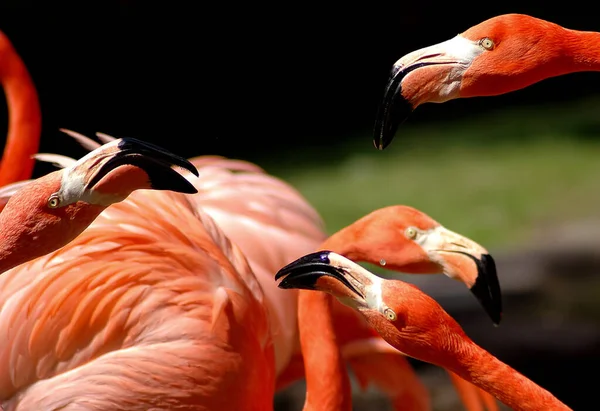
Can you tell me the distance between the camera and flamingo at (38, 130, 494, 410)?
3.33 meters

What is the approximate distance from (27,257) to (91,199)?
190 mm

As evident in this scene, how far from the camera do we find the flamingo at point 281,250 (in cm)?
333

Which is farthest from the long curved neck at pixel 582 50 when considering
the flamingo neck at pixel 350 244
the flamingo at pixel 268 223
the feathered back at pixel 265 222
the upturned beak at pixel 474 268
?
the flamingo at pixel 268 223

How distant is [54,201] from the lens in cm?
196

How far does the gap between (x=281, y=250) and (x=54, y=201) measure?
156 cm

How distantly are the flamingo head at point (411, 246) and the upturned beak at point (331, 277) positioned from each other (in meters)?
0.55

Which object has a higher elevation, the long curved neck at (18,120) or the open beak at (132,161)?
the open beak at (132,161)

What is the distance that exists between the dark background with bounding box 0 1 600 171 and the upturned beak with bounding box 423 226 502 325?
423cm

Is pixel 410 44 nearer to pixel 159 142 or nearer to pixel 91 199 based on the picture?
pixel 159 142

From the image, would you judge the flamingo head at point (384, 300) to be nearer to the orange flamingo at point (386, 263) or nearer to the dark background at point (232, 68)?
the orange flamingo at point (386, 263)

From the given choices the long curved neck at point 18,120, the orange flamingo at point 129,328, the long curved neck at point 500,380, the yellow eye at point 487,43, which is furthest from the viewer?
the long curved neck at point 18,120

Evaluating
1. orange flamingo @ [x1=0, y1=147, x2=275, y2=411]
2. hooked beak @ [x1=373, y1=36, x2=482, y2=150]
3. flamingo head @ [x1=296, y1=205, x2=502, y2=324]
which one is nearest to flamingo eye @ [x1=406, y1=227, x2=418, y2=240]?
flamingo head @ [x1=296, y1=205, x2=502, y2=324]

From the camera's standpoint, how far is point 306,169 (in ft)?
23.7

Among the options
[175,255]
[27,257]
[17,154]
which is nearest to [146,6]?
[17,154]
